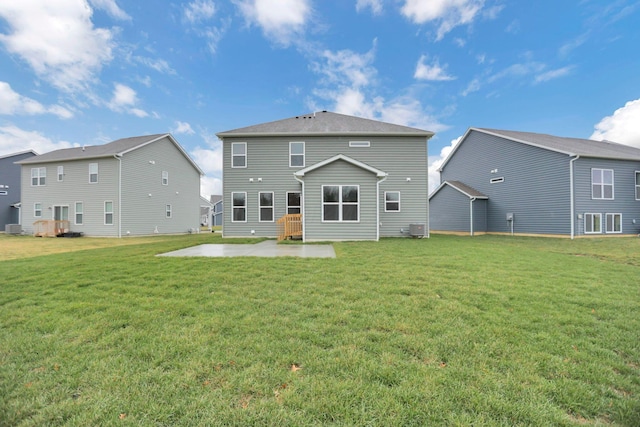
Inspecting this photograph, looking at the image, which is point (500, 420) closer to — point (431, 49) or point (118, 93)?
point (431, 49)

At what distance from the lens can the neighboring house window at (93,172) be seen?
19094mm

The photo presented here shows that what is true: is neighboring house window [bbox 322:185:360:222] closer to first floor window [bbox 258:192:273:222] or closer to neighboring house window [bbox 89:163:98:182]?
first floor window [bbox 258:192:273:222]

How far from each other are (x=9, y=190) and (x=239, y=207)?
86.8 feet

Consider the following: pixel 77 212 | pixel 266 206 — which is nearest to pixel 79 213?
pixel 77 212

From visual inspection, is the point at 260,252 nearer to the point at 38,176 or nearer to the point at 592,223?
the point at 592,223

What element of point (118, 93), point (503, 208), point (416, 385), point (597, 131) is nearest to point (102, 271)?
point (416, 385)

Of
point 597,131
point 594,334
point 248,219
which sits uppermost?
point 597,131

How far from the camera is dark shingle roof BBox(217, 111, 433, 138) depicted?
49.6 feet

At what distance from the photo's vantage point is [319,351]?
2734 millimetres

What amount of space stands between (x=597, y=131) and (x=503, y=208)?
62.9ft

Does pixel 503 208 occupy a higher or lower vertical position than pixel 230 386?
higher

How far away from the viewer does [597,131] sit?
2712 cm

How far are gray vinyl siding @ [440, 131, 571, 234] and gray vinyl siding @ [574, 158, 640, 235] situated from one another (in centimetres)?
71

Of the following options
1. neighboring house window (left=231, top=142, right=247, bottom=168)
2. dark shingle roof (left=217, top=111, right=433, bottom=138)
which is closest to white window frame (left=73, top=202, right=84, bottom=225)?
dark shingle roof (left=217, top=111, right=433, bottom=138)
